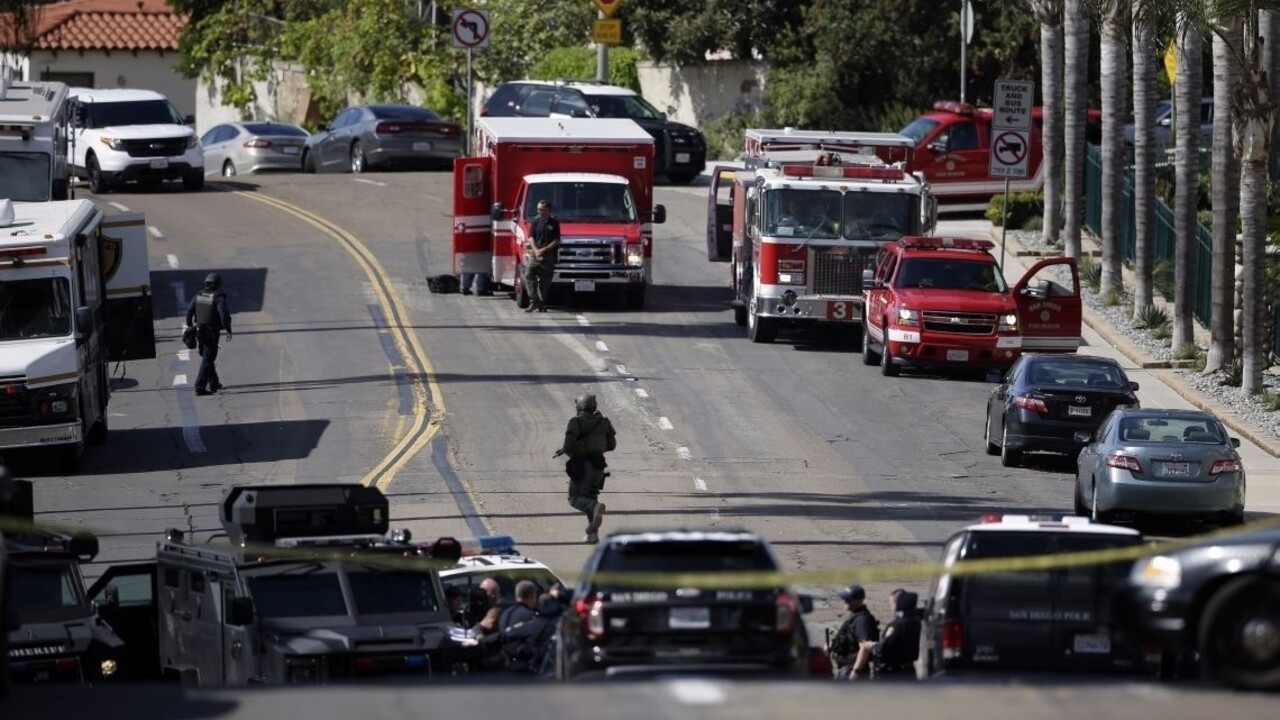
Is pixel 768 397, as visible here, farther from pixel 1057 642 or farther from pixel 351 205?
pixel 351 205

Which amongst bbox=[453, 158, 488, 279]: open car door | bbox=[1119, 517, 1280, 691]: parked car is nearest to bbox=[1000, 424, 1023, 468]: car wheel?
bbox=[453, 158, 488, 279]: open car door

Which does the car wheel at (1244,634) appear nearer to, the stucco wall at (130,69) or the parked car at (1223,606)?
the parked car at (1223,606)

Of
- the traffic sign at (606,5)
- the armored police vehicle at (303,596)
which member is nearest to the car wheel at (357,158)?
the traffic sign at (606,5)

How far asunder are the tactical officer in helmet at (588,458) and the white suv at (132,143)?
2457cm

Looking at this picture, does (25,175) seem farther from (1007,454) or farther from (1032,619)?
(1032,619)

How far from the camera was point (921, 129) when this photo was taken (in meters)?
42.9

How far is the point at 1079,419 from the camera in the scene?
25469 millimetres

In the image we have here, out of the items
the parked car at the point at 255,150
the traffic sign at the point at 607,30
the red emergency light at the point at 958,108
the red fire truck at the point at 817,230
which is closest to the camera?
the red fire truck at the point at 817,230

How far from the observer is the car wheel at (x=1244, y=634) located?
39.7ft

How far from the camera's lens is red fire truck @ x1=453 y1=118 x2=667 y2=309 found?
35.1 meters

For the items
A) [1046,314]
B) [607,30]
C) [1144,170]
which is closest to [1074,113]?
[1144,170]

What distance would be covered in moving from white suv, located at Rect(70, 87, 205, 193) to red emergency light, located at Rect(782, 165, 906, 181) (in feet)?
53.3

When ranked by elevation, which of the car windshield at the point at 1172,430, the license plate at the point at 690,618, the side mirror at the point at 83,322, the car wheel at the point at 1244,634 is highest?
the side mirror at the point at 83,322

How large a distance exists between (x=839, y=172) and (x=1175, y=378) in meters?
5.98
